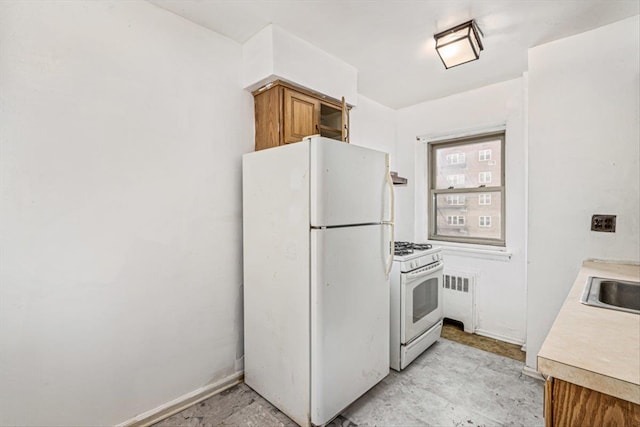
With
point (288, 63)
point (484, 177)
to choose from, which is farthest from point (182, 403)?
point (484, 177)

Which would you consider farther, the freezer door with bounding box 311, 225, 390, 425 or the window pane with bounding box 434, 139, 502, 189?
the window pane with bounding box 434, 139, 502, 189

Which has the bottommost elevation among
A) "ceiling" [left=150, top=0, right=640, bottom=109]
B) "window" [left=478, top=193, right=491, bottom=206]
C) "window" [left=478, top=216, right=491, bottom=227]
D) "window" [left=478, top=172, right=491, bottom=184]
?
"window" [left=478, top=216, right=491, bottom=227]

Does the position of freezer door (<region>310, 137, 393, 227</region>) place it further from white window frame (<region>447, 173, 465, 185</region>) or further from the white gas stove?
white window frame (<region>447, 173, 465, 185</region>)

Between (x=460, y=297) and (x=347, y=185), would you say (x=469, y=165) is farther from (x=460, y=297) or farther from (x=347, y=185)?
(x=347, y=185)

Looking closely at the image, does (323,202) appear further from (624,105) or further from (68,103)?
(624,105)

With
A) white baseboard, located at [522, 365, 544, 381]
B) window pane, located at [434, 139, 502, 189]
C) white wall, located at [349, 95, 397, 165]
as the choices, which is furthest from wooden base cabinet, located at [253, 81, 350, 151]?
white baseboard, located at [522, 365, 544, 381]

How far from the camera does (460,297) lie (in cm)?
324

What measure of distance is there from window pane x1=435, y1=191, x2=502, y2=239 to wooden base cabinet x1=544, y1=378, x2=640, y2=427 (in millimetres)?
2696

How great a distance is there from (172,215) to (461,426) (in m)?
2.21

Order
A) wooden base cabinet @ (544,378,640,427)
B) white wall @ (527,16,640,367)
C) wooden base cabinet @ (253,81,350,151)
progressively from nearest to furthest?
wooden base cabinet @ (544,378,640,427)
white wall @ (527,16,640,367)
wooden base cabinet @ (253,81,350,151)

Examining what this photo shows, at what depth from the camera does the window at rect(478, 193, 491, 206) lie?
3.20m

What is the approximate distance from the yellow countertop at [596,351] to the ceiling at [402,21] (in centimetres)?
179

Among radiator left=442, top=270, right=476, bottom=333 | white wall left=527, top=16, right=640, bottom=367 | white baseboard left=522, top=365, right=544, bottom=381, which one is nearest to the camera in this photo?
white wall left=527, top=16, right=640, bottom=367

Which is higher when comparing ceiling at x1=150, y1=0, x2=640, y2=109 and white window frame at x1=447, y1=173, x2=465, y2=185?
ceiling at x1=150, y1=0, x2=640, y2=109
